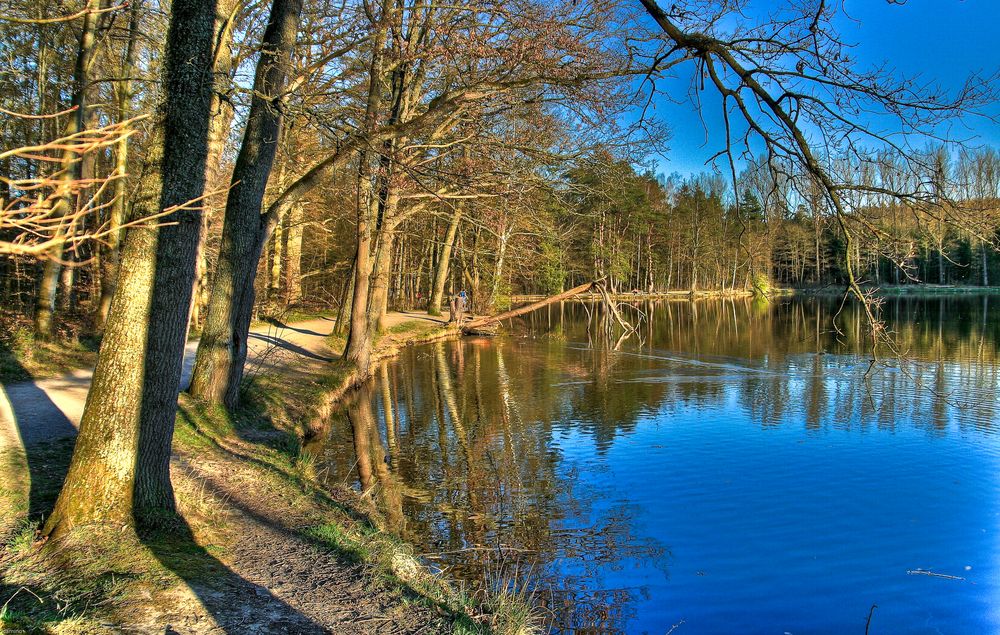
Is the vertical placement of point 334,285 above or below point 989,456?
above

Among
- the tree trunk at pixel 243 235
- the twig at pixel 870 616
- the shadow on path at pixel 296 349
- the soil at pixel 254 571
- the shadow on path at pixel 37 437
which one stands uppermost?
the tree trunk at pixel 243 235

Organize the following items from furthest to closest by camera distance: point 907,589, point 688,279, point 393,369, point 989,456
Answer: point 688,279 → point 393,369 → point 989,456 → point 907,589

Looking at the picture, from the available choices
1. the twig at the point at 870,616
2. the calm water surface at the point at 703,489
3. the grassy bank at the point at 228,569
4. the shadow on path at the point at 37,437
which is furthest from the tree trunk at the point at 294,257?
the twig at the point at 870,616

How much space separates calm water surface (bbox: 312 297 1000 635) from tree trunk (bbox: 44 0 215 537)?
8.70 ft

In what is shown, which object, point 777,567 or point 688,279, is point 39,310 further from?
point 688,279

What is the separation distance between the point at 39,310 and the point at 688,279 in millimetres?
66233

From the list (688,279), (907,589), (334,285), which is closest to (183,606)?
(907,589)

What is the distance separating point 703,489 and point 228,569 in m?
6.03

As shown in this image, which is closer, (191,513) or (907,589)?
(191,513)

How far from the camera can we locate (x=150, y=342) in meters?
4.76

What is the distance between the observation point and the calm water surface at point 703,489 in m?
5.82

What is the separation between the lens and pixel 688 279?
72.0 m

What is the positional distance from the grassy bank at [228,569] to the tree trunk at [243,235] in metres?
2.16

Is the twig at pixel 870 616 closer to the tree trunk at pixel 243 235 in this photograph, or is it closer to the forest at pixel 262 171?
the forest at pixel 262 171
